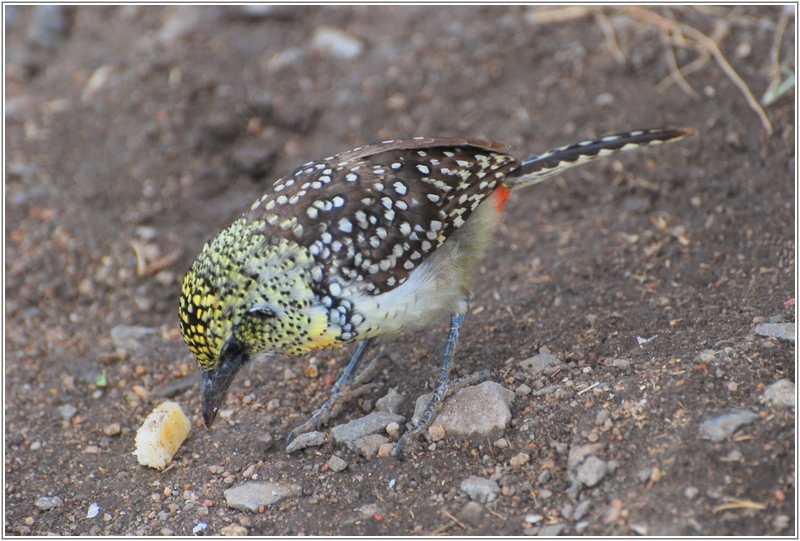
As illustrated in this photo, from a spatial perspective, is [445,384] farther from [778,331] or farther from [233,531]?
[778,331]

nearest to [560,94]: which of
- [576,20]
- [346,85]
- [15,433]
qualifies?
[576,20]

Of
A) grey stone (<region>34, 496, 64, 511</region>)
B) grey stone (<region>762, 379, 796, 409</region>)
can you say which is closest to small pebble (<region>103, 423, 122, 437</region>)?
grey stone (<region>34, 496, 64, 511</region>)

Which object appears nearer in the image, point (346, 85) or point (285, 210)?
point (285, 210)

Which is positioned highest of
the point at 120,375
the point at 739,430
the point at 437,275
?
the point at 437,275

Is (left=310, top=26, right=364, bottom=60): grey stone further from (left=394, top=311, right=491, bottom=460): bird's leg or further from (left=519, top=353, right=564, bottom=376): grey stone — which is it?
(left=519, top=353, right=564, bottom=376): grey stone

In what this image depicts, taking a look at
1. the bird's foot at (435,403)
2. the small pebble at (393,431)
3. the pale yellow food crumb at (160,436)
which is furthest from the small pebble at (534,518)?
the pale yellow food crumb at (160,436)

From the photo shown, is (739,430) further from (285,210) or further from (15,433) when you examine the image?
(15,433)
